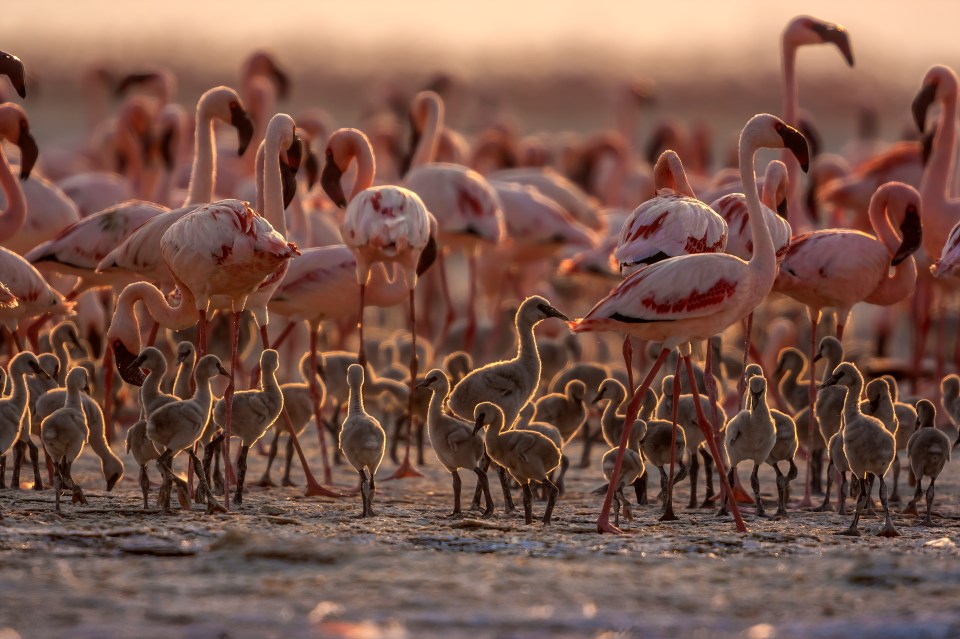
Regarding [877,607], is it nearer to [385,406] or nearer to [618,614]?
[618,614]

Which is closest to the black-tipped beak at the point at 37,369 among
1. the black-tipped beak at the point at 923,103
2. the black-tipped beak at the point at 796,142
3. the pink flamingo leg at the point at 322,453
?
the pink flamingo leg at the point at 322,453

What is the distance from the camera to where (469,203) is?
11008mm

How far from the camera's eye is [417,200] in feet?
29.6

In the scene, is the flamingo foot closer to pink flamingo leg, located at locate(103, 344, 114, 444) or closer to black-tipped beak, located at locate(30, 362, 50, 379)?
pink flamingo leg, located at locate(103, 344, 114, 444)

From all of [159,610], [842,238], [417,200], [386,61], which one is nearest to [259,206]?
[417,200]

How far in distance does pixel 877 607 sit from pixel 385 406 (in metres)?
4.88

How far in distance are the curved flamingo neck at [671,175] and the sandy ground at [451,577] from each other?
208 cm

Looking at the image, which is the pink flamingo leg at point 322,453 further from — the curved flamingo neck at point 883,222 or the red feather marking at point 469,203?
the curved flamingo neck at point 883,222

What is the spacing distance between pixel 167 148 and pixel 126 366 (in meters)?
6.24

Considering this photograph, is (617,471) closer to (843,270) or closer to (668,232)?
(668,232)

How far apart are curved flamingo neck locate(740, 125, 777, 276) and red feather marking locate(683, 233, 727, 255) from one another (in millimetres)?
277

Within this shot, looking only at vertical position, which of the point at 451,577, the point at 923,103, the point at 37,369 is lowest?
the point at 451,577

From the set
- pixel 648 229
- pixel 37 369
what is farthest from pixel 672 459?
pixel 37 369

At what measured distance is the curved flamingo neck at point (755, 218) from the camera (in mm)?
6973
